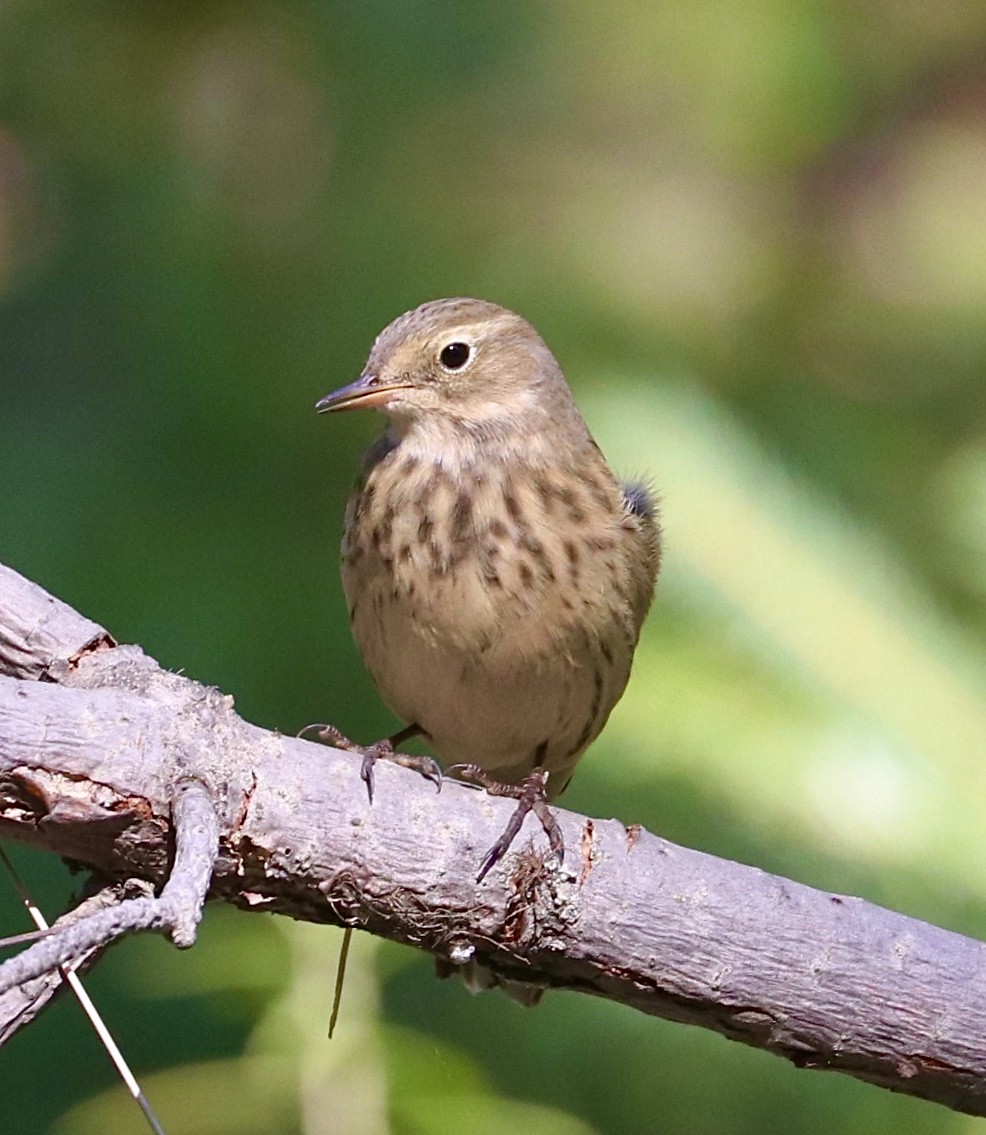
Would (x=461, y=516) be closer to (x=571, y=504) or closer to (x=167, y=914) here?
(x=571, y=504)

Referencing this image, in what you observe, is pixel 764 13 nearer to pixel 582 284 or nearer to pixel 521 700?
pixel 582 284

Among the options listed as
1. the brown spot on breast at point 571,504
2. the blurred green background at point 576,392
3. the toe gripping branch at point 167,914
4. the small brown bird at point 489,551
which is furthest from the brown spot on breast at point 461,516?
the toe gripping branch at point 167,914

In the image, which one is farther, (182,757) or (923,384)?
(923,384)

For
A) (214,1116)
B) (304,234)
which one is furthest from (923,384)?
(214,1116)

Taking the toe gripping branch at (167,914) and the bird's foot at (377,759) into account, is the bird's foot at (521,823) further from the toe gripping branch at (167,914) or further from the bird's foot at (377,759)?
the toe gripping branch at (167,914)

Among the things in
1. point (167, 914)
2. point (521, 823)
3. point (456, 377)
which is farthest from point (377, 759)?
point (456, 377)
